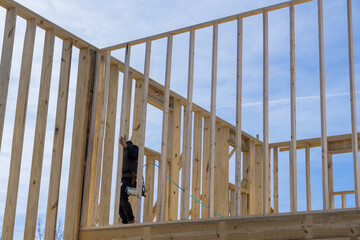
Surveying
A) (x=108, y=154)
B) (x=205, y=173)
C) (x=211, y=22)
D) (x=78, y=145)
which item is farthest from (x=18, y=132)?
(x=205, y=173)

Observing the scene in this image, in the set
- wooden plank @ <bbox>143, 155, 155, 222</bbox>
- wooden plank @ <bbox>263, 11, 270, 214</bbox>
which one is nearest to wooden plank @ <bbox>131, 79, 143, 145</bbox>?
wooden plank @ <bbox>143, 155, 155, 222</bbox>

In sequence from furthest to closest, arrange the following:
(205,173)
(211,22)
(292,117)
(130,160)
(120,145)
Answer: (205,173)
(130,160)
(120,145)
(211,22)
(292,117)

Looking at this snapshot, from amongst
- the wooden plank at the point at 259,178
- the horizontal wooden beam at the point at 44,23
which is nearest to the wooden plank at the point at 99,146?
the horizontal wooden beam at the point at 44,23

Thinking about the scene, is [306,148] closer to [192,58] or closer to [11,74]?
[192,58]

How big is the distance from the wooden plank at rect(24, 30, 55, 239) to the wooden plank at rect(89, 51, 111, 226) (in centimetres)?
71

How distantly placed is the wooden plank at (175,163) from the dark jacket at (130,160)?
152 centimetres

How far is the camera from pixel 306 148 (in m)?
9.91

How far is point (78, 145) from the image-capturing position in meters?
6.43

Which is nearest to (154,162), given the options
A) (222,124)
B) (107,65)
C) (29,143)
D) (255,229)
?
(222,124)

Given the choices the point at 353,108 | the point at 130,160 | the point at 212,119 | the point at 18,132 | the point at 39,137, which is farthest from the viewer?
the point at 130,160

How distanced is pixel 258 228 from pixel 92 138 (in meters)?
2.26

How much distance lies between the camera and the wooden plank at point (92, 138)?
20.8 ft

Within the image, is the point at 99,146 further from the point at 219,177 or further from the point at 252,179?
the point at 252,179

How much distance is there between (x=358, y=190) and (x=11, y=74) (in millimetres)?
3284
